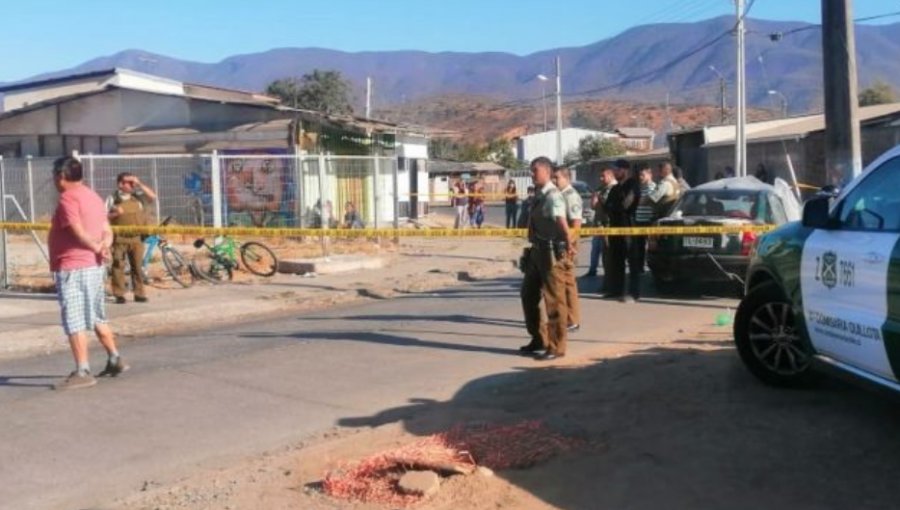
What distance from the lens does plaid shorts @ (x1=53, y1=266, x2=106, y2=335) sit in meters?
8.18

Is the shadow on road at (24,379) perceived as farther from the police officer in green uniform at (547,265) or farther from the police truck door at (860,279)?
the police truck door at (860,279)

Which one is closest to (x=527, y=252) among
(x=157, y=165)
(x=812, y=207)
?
(x=812, y=207)

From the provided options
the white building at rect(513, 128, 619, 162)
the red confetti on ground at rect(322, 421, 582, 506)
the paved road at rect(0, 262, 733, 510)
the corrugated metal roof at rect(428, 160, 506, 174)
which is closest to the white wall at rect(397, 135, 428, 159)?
the paved road at rect(0, 262, 733, 510)

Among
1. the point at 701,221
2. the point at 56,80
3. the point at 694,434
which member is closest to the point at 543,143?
the point at 56,80

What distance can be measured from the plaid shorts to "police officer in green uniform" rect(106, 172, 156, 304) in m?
5.27

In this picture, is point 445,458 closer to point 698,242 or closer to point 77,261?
point 77,261

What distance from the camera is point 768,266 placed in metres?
6.88

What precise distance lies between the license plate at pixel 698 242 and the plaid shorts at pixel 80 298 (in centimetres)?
749

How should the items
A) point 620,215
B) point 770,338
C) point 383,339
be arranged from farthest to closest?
point 620,215
point 383,339
point 770,338

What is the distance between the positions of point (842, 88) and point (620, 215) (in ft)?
10.2

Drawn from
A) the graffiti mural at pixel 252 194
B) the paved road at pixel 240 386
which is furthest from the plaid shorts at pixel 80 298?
the graffiti mural at pixel 252 194

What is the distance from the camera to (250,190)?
20516 mm

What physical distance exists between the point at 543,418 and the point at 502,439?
0.74 meters

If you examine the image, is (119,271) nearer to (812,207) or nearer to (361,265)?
(361,265)
